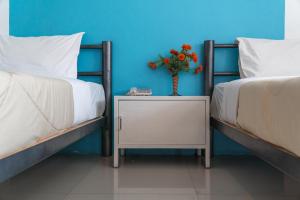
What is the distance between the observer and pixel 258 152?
1.26m

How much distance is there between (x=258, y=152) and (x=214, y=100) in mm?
995

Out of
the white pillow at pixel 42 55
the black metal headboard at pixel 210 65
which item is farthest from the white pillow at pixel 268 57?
the white pillow at pixel 42 55

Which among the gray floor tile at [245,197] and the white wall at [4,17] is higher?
the white wall at [4,17]

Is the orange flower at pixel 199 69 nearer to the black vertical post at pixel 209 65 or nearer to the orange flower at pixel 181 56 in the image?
the black vertical post at pixel 209 65

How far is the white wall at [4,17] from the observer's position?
8.34 feet

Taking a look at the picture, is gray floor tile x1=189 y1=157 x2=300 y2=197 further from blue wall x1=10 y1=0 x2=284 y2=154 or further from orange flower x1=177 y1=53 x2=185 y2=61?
orange flower x1=177 y1=53 x2=185 y2=61

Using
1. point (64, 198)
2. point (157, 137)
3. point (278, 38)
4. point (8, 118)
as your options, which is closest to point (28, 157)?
point (8, 118)

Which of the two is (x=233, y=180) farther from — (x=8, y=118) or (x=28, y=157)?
(x=8, y=118)

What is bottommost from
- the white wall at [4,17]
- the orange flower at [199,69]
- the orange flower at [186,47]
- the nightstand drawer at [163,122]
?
the nightstand drawer at [163,122]

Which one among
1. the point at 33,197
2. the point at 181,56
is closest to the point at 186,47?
the point at 181,56

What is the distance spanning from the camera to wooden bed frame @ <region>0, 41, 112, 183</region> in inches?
35.8

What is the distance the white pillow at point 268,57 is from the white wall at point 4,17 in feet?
5.91

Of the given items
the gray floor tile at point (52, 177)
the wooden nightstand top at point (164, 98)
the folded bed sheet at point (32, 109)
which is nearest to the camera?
the folded bed sheet at point (32, 109)

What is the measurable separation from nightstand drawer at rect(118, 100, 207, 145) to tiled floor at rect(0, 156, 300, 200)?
0.19 metres
